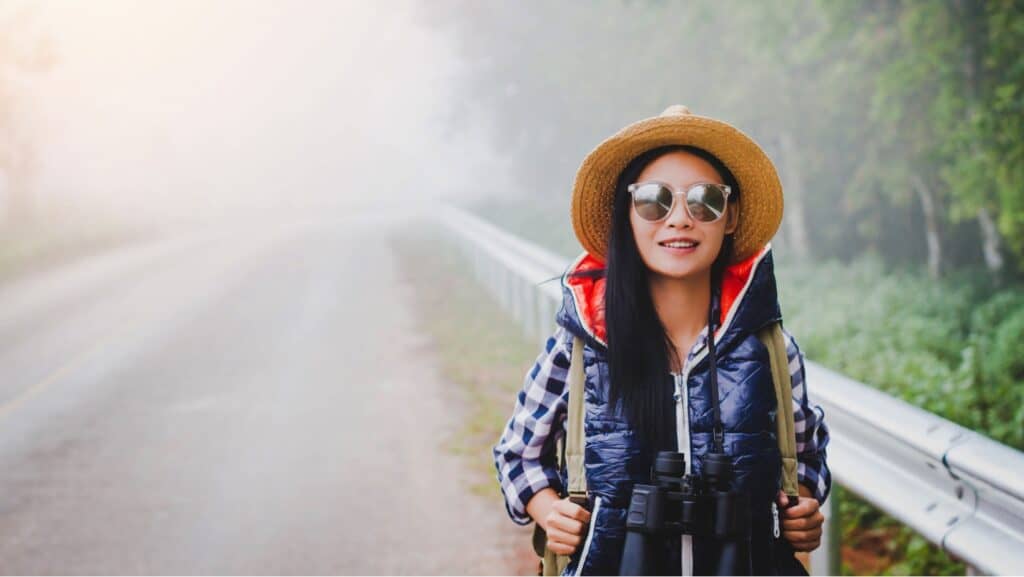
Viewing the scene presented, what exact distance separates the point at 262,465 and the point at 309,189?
29330 millimetres

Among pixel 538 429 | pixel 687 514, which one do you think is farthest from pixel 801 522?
pixel 538 429

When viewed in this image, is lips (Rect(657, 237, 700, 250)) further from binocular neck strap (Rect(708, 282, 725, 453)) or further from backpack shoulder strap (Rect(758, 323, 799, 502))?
backpack shoulder strap (Rect(758, 323, 799, 502))

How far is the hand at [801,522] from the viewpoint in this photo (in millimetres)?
2207

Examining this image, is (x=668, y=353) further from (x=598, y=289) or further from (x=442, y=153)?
(x=442, y=153)

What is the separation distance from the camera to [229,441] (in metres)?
6.57

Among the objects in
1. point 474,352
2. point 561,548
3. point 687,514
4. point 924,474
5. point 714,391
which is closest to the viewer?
point 687,514

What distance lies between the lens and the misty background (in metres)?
7.76

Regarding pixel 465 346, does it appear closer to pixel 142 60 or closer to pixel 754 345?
pixel 142 60

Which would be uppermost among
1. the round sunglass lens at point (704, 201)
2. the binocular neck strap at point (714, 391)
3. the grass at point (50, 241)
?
the round sunglass lens at point (704, 201)

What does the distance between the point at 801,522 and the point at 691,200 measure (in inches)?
28.9

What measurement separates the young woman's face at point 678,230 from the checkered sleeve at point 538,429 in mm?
272

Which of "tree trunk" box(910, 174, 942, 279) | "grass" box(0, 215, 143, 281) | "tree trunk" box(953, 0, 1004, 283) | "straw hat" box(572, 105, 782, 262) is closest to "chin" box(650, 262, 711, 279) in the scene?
"straw hat" box(572, 105, 782, 262)

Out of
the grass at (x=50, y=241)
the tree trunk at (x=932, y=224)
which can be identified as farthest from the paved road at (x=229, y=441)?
the tree trunk at (x=932, y=224)

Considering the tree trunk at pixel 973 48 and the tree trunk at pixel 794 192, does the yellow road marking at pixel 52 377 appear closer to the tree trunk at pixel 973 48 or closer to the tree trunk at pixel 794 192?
the tree trunk at pixel 973 48
